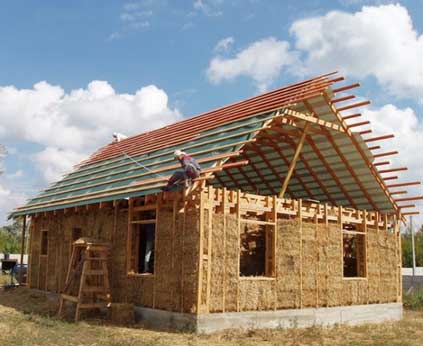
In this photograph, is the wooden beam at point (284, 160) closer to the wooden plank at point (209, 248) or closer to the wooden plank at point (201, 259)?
the wooden plank at point (209, 248)

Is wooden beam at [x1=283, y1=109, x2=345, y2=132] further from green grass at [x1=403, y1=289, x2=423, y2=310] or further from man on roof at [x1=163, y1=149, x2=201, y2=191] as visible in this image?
green grass at [x1=403, y1=289, x2=423, y2=310]

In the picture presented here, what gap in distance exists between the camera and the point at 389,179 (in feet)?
55.2

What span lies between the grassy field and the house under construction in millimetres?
538

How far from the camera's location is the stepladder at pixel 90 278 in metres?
12.8

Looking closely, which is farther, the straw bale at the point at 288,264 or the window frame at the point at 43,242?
the window frame at the point at 43,242

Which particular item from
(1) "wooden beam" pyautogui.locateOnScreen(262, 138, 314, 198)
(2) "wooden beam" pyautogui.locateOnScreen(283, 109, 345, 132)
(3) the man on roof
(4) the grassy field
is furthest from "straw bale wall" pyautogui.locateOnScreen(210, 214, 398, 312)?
(1) "wooden beam" pyautogui.locateOnScreen(262, 138, 314, 198)

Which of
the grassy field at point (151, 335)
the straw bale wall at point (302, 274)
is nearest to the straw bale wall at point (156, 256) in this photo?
the straw bale wall at point (302, 274)

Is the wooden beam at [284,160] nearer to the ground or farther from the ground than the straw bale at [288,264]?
farther from the ground

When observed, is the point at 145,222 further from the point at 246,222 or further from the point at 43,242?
the point at 43,242

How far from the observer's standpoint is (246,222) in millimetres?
12188

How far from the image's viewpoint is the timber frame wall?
11.4 metres

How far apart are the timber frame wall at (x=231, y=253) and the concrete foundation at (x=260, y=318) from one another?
0.51 ft

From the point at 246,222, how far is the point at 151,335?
10.9ft

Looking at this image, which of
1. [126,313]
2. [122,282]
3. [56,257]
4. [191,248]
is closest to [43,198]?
[56,257]
